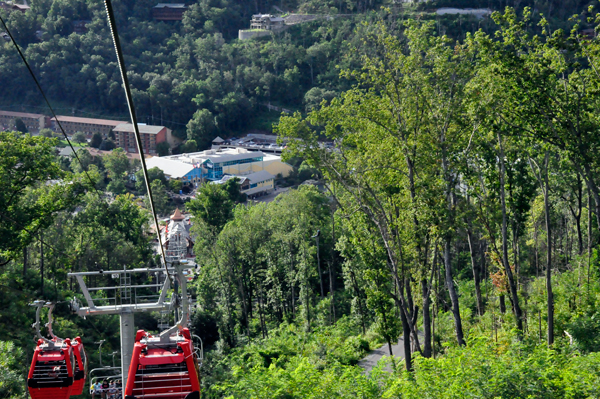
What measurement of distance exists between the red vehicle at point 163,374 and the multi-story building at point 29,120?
81639 millimetres

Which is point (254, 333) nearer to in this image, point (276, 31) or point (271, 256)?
point (271, 256)

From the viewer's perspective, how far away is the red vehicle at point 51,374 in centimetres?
822

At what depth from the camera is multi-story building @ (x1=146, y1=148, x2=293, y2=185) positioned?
63062 millimetres

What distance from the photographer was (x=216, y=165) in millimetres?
64062

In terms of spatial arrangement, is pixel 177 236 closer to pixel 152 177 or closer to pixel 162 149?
pixel 152 177

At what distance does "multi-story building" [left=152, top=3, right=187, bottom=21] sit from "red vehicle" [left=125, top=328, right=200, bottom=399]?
108 meters

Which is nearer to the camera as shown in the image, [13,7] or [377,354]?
[377,354]

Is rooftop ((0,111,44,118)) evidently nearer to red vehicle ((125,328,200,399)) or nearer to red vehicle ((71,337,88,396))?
red vehicle ((71,337,88,396))

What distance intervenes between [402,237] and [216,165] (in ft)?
174

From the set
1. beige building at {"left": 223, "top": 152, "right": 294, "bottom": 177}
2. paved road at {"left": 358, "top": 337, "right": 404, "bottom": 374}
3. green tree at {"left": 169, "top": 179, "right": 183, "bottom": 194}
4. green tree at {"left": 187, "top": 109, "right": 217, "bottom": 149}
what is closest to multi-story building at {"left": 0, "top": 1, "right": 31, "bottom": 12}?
green tree at {"left": 187, "top": 109, "right": 217, "bottom": 149}

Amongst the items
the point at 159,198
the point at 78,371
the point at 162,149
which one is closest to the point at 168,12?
the point at 162,149

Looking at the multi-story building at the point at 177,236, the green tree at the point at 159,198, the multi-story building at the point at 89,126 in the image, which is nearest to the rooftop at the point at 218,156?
the green tree at the point at 159,198

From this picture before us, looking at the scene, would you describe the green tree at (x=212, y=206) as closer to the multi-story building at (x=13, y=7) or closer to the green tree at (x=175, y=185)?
the green tree at (x=175, y=185)

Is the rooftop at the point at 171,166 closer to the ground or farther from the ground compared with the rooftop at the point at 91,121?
closer to the ground
